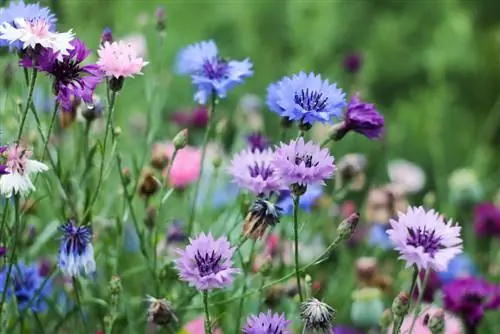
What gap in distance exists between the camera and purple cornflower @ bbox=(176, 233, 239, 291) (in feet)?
1.62

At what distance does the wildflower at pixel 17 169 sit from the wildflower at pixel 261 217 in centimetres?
14

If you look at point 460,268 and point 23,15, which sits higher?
point 460,268

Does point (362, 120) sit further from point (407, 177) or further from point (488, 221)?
point (407, 177)

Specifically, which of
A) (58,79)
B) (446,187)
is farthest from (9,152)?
(446,187)

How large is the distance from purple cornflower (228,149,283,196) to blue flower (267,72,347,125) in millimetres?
42

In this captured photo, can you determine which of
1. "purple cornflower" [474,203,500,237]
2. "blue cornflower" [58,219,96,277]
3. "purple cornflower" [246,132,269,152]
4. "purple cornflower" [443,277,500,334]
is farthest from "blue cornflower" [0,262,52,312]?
"purple cornflower" [474,203,500,237]

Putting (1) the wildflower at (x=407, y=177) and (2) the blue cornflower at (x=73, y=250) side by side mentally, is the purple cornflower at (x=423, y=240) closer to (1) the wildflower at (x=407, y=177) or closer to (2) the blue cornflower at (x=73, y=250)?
(2) the blue cornflower at (x=73, y=250)

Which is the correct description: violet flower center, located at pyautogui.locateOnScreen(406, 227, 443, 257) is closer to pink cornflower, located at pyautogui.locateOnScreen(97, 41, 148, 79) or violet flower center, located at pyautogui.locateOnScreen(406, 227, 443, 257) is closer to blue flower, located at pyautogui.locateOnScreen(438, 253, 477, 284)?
pink cornflower, located at pyautogui.locateOnScreen(97, 41, 148, 79)

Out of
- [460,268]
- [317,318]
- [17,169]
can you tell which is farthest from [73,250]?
[460,268]

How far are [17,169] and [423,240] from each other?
0.79 feet

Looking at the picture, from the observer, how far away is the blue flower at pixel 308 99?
0.55 m

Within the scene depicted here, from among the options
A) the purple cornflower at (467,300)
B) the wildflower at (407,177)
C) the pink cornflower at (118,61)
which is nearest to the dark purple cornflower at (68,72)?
the pink cornflower at (118,61)

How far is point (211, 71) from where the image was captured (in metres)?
0.65

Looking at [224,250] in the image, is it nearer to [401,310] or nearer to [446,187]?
[401,310]
